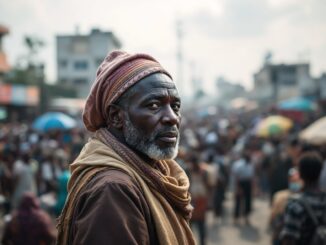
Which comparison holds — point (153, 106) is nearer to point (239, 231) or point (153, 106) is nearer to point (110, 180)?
point (110, 180)

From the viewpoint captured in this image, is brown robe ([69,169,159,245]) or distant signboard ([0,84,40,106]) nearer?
brown robe ([69,169,159,245])

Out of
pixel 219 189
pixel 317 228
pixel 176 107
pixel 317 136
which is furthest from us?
pixel 219 189

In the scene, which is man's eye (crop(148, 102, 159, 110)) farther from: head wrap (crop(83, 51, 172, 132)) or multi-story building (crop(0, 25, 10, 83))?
multi-story building (crop(0, 25, 10, 83))

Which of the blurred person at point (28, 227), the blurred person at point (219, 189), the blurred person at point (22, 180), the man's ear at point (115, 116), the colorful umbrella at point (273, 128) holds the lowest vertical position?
the blurred person at point (219, 189)

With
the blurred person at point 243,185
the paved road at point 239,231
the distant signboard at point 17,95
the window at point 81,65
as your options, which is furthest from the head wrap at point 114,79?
the window at point 81,65

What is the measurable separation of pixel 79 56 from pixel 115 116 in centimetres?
6709

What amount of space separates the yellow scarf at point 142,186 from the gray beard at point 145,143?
0.20ft

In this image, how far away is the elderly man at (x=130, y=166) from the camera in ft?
4.65

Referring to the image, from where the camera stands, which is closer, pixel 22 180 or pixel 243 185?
pixel 22 180

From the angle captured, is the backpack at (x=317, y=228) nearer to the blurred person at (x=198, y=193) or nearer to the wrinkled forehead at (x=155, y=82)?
the wrinkled forehead at (x=155, y=82)

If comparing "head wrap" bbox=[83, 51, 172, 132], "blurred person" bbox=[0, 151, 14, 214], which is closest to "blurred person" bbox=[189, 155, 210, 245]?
"blurred person" bbox=[0, 151, 14, 214]

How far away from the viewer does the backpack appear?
3109 millimetres

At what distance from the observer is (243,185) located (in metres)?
9.45

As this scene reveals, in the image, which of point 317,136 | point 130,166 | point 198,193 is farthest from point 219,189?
point 130,166
